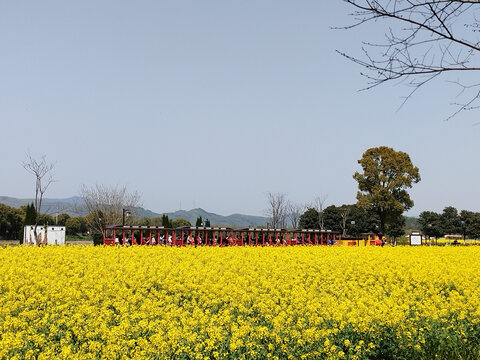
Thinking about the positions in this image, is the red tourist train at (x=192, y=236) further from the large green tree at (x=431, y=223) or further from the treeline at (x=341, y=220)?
the large green tree at (x=431, y=223)

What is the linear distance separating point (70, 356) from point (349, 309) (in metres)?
4.85

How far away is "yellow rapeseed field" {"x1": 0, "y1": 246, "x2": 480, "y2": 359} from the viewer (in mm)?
7023

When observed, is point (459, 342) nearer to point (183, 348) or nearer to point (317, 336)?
point (317, 336)

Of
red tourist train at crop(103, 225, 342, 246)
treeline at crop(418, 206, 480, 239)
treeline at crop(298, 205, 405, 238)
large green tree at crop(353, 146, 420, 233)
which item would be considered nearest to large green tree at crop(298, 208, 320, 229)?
treeline at crop(298, 205, 405, 238)

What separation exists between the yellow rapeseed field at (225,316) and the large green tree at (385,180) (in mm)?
46942

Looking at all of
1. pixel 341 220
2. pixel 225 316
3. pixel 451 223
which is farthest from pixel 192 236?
pixel 451 223

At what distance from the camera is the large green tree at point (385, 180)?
60.6m

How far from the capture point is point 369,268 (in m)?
15.3

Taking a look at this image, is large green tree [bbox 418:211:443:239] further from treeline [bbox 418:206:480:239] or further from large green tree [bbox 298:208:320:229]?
large green tree [bbox 298:208:320:229]

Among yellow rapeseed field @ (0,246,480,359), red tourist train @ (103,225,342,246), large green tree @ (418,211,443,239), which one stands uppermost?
large green tree @ (418,211,443,239)

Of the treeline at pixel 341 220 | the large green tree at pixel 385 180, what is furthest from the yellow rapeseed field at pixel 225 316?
the treeline at pixel 341 220

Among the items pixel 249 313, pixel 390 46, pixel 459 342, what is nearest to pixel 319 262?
pixel 249 313

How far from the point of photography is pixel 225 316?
329 inches

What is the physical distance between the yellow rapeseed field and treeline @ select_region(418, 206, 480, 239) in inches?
3496
